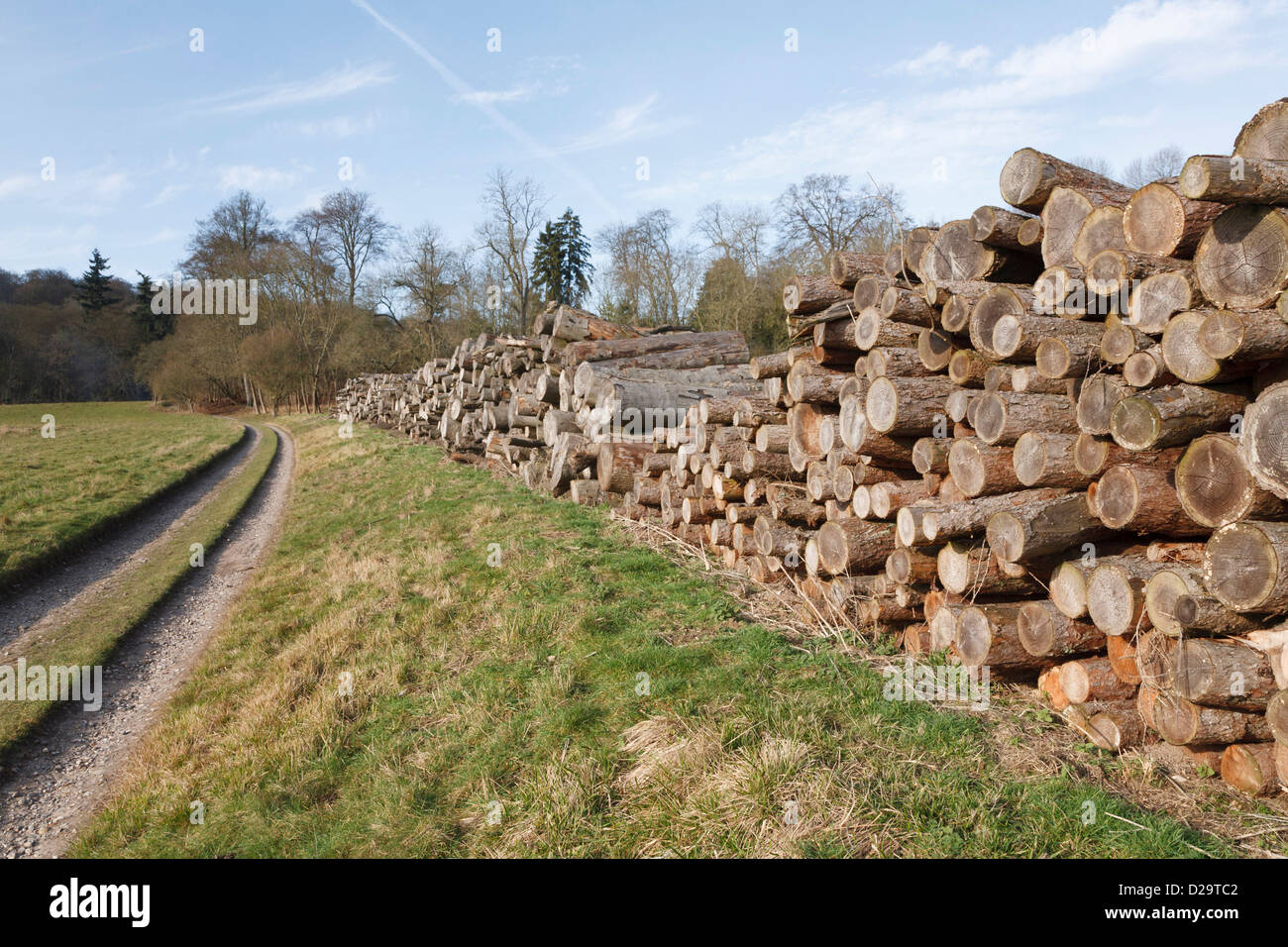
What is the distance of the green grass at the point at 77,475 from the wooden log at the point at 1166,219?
11.0m

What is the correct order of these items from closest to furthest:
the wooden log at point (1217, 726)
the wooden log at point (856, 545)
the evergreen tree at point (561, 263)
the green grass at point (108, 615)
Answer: the wooden log at point (1217, 726) → the wooden log at point (856, 545) → the green grass at point (108, 615) → the evergreen tree at point (561, 263)

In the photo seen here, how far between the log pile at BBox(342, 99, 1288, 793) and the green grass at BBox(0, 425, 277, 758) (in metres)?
5.78

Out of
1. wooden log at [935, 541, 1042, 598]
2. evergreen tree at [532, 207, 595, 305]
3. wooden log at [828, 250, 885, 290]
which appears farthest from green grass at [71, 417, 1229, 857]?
evergreen tree at [532, 207, 595, 305]

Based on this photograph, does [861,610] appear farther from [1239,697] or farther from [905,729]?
[1239,697]

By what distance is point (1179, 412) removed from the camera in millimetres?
3252

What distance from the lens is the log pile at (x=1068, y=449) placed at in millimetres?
3072

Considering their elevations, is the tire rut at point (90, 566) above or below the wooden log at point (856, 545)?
below

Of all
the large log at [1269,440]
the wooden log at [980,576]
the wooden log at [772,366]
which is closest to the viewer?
the large log at [1269,440]

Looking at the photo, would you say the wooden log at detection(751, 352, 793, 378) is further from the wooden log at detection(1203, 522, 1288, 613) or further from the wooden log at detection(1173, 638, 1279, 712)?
the wooden log at detection(1173, 638, 1279, 712)

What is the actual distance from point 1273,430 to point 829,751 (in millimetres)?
2301

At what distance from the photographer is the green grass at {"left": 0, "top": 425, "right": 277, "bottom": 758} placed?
209 inches

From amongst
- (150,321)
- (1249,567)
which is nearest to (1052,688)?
(1249,567)
